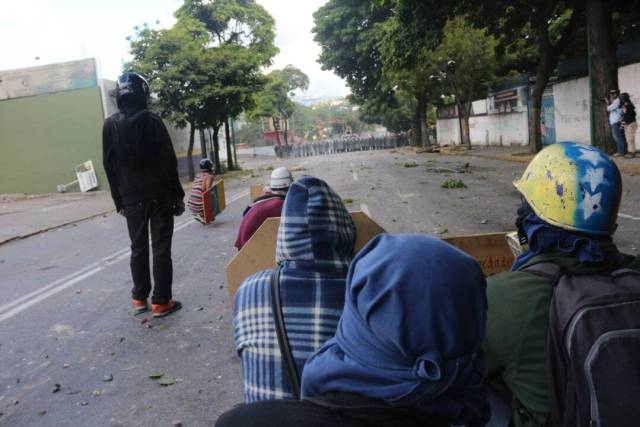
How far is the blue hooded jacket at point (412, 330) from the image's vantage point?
1.24 metres

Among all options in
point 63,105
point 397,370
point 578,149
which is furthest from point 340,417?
point 63,105

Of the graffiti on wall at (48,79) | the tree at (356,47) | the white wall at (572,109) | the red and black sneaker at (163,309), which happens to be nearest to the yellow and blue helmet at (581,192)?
the red and black sneaker at (163,309)

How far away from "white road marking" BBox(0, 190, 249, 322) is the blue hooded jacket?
5.65 m

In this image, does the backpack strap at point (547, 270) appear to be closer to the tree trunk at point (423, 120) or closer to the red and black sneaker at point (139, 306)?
the red and black sneaker at point (139, 306)

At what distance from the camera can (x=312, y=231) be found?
1.77 meters

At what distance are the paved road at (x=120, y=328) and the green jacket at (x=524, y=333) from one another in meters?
2.18

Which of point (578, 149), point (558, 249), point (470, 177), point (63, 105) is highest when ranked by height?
point (63, 105)

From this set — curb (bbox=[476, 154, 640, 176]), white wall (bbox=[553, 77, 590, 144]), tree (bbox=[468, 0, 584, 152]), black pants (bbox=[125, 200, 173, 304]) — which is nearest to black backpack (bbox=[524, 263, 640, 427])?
black pants (bbox=[125, 200, 173, 304])

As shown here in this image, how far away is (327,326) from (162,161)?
372 cm

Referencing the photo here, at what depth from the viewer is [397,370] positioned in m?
1.25

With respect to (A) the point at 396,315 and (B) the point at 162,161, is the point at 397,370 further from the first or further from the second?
(B) the point at 162,161

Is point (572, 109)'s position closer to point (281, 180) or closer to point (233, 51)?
point (233, 51)

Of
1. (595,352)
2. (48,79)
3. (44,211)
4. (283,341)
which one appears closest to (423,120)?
(48,79)

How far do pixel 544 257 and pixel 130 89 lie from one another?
409 centimetres
